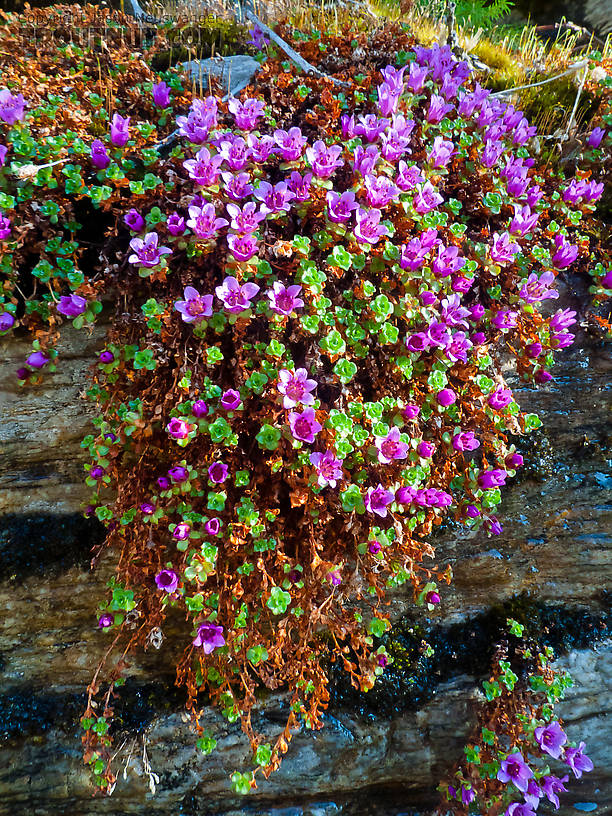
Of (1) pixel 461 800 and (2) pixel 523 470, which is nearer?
(1) pixel 461 800

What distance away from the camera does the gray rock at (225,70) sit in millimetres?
3143

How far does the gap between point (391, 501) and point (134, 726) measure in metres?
1.89

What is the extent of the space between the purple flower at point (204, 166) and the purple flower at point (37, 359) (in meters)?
1.12

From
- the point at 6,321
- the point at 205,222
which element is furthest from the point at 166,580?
the point at 205,222

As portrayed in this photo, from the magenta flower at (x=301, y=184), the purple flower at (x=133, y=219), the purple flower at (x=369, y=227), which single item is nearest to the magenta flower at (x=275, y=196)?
the magenta flower at (x=301, y=184)

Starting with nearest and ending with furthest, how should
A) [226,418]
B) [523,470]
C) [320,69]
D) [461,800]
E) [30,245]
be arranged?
[226,418] < [30,245] < [461,800] < [523,470] < [320,69]

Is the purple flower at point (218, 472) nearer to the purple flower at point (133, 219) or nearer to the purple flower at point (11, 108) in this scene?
the purple flower at point (133, 219)

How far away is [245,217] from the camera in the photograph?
2.13 meters

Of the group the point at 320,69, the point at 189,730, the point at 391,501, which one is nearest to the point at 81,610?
the point at 189,730

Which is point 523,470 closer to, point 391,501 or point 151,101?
point 391,501

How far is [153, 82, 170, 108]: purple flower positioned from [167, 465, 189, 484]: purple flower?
207 cm

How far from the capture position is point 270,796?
8.82 feet

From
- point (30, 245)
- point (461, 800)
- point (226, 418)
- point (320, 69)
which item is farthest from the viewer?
point (320, 69)

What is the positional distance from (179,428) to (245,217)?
95cm
